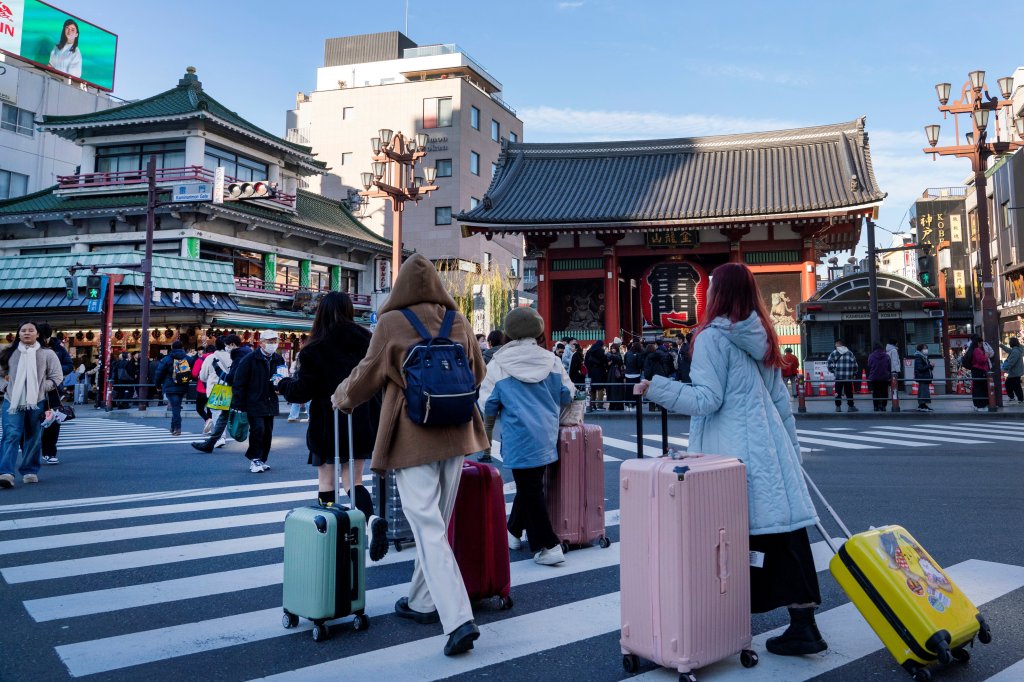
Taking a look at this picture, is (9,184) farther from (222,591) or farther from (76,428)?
(222,591)

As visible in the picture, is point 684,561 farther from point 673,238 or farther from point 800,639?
point 673,238

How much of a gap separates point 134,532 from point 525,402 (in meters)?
3.84

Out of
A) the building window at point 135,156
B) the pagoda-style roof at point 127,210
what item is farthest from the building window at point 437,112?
the building window at point 135,156

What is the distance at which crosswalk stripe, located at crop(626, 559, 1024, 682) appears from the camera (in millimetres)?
3305

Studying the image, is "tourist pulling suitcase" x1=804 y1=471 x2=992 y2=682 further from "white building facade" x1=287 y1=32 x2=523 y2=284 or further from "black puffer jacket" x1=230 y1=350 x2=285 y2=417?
"white building facade" x1=287 y1=32 x2=523 y2=284

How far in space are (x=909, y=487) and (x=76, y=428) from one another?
1708cm

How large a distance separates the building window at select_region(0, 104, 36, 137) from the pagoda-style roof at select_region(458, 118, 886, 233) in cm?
2654

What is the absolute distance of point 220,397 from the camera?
11359mm

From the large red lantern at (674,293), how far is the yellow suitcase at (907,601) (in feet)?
68.1

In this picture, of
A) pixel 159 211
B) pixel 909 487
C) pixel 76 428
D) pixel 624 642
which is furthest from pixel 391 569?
pixel 159 211

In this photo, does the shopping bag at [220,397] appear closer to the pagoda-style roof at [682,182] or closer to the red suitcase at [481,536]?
the red suitcase at [481,536]

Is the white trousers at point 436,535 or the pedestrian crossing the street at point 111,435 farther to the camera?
the pedestrian crossing the street at point 111,435

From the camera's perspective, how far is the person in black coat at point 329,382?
535cm

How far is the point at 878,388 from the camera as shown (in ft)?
59.7
